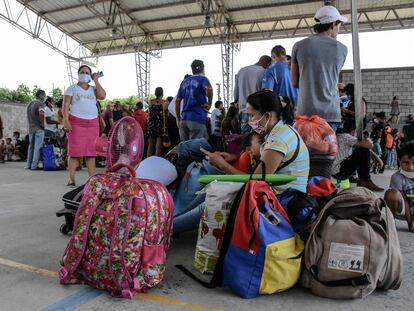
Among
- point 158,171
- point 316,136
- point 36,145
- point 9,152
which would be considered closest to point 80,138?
point 158,171

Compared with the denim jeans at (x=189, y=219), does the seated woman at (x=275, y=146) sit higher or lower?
higher

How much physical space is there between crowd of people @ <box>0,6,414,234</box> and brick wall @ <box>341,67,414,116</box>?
7.02 m

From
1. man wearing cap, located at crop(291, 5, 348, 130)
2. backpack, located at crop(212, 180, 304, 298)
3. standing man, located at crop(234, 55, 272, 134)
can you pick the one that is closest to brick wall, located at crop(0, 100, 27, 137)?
standing man, located at crop(234, 55, 272, 134)

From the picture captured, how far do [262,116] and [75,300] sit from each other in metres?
1.41

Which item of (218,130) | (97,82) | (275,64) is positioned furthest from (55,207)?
(218,130)

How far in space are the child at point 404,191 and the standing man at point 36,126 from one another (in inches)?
272

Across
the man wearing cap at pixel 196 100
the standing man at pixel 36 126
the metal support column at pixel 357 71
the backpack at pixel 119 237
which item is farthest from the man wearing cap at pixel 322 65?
the standing man at pixel 36 126

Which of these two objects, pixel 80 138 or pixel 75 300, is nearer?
pixel 75 300

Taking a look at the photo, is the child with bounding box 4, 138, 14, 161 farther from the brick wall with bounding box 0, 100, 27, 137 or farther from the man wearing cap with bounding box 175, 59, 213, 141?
the man wearing cap with bounding box 175, 59, 213, 141

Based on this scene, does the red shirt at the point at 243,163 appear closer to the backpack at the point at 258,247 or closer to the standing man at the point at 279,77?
the backpack at the point at 258,247

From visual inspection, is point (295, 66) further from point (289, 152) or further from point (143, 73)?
point (143, 73)

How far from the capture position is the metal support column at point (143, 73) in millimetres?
17906

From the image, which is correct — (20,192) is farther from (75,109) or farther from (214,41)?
(214,41)

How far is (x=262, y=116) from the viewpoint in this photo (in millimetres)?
2234
